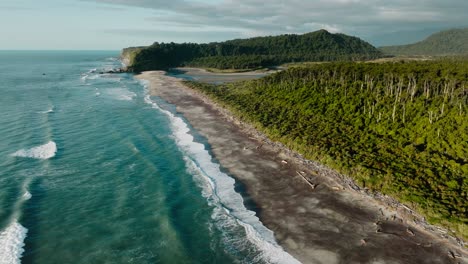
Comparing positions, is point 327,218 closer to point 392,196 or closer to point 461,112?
point 392,196

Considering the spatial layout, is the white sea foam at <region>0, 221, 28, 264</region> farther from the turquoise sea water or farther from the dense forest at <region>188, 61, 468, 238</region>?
the dense forest at <region>188, 61, 468, 238</region>

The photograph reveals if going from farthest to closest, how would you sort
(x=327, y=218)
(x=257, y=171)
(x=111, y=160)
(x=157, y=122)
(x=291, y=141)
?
(x=157, y=122) < (x=291, y=141) < (x=111, y=160) < (x=257, y=171) < (x=327, y=218)

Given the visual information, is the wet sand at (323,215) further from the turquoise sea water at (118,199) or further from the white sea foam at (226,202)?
the turquoise sea water at (118,199)

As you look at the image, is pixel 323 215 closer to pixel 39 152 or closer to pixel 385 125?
pixel 385 125

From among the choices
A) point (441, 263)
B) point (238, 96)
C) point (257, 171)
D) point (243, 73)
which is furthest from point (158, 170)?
point (243, 73)

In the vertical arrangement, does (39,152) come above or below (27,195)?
above

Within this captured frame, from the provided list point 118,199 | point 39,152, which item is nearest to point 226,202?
point 118,199

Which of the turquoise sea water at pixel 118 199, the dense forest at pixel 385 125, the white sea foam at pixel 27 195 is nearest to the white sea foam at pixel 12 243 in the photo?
the turquoise sea water at pixel 118 199
